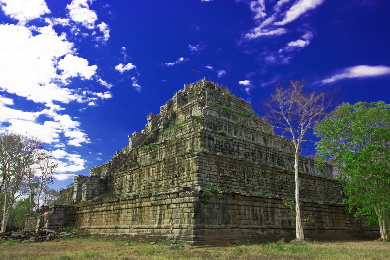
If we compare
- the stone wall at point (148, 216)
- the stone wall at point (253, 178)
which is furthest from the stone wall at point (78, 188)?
the stone wall at point (253, 178)

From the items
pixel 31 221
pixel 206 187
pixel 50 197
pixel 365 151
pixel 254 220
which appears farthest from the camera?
pixel 50 197

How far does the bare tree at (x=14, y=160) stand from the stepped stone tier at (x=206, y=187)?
4.03 meters

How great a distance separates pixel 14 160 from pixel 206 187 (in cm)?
2382

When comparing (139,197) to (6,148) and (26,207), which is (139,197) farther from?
(26,207)

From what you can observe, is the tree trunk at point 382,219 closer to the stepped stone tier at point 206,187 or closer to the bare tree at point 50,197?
the stepped stone tier at point 206,187

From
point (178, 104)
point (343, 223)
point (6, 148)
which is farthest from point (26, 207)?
point (343, 223)

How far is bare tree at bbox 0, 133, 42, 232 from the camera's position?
28.8 metres

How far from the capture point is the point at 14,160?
29.2 metres

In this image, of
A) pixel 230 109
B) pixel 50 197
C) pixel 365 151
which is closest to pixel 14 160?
pixel 50 197

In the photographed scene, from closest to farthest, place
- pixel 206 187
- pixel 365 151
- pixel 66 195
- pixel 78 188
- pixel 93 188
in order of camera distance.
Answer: pixel 206 187 < pixel 365 151 < pixel 93 188 < pixel 78 188 < pixel 66 195

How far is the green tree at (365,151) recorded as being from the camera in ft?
62.1

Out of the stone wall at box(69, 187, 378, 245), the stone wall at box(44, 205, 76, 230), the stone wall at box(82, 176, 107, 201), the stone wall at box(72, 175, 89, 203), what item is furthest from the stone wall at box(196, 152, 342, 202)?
the stone wall at box(44, 205, 76, 230)

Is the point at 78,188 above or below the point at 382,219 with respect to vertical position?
above

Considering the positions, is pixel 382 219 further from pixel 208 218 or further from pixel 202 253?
pixel 202 253
